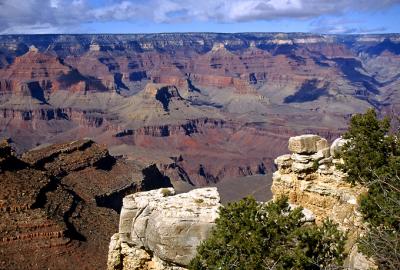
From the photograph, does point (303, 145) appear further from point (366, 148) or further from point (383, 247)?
point (383, 247)

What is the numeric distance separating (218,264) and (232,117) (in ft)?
566

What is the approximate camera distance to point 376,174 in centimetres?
1669

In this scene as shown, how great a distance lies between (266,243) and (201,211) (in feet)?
10.6

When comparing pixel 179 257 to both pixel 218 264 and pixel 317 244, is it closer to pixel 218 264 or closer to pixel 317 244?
pixel 218 264

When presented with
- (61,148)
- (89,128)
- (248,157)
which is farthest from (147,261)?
(89,128)

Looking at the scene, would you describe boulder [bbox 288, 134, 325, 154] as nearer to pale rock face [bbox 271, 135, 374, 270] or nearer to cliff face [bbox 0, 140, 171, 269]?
pale rock face [bbox 271, 135, 374, 270]

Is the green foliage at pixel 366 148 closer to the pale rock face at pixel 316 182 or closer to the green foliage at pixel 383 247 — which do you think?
the pale rock face at pixel 316 182

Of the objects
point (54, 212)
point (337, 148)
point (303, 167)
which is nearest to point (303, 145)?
point (303, 167)

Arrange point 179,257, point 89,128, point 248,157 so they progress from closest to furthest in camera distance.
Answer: point 179,257
point 248,157
point 89,128

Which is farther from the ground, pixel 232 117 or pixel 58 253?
pixel 58 253

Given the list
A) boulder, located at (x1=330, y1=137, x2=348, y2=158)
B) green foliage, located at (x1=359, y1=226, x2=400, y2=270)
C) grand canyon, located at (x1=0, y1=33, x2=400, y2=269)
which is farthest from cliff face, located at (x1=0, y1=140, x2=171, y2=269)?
Answer: green foliage, located at (x1=359, y1=226, x2=400, y2=270)

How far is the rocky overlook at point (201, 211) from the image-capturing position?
1659cm

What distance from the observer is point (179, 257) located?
651 inches

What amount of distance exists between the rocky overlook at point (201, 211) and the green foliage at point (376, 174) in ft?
2.72
